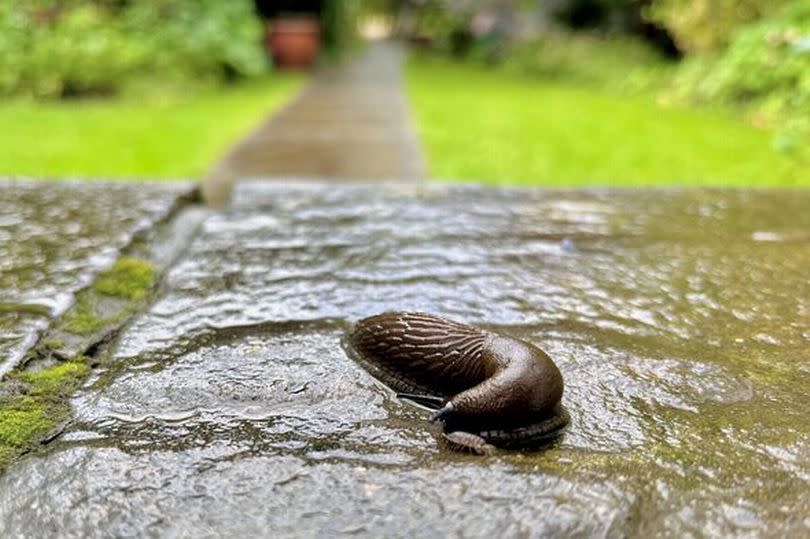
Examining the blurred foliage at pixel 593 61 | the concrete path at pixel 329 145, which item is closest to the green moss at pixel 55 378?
the concrete path at pixel 329 145

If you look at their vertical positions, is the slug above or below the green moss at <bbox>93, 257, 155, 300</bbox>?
above

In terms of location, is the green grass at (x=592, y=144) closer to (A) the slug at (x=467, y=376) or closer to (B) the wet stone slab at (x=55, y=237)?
(B) the wet stone slab at (x=55, y=237)

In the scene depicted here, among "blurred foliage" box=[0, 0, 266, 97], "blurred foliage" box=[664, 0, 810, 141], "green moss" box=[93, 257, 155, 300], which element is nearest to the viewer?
"green moss" box=[93, 257, 155, 300]

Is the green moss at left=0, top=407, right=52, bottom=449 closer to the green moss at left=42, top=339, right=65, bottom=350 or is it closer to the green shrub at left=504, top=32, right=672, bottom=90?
the green moss at left=42, top=339, right=65, bottom=350

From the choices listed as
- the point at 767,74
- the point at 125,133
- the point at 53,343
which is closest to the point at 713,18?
the point at 767,74

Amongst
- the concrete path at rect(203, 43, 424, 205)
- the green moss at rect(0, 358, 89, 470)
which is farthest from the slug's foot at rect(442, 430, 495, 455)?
the concrete path at rect(203, 43, 424, 205)
